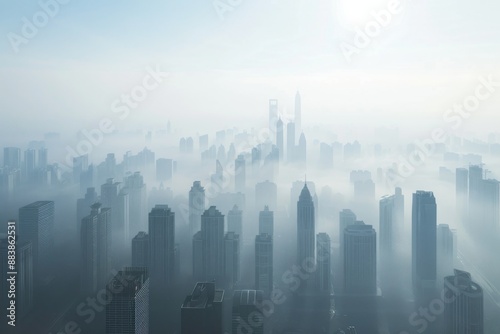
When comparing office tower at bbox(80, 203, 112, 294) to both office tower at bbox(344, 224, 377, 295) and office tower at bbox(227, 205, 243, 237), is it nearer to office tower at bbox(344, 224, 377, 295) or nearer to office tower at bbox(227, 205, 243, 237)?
office tower at bbox(227, 205, 243, 237)

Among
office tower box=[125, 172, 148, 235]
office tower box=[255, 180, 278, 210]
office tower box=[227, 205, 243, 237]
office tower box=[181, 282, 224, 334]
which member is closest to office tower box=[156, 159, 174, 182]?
office tower box=[125, 172, 148, 235]

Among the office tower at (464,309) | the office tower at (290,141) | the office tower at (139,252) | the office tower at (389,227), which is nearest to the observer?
the office tower at (464,309)

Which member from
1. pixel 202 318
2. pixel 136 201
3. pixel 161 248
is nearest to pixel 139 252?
pixel 161 248

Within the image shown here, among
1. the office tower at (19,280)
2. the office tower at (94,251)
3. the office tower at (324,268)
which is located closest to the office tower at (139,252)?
the office tower at (94,251)

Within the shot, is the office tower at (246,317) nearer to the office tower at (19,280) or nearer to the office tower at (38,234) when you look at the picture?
the office tower at (19,280)

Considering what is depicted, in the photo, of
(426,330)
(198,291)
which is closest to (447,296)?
(426,330)

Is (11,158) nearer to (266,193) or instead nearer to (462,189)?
(266,193)
